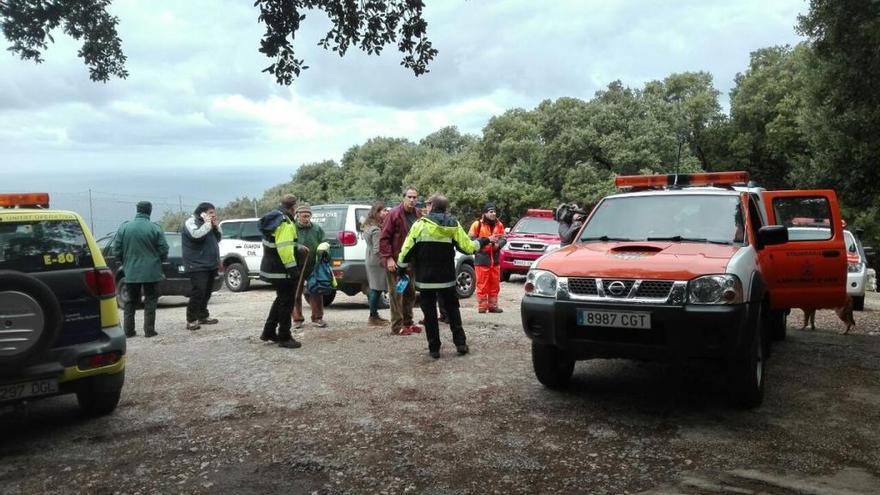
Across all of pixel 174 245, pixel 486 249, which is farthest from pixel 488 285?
pixel 174 245

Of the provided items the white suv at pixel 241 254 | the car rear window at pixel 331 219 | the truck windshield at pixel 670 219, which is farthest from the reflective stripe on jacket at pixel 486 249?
the white suv at pixel 241 254

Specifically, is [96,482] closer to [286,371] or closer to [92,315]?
[92,315]

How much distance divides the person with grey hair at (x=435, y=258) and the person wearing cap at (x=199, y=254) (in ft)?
11.8

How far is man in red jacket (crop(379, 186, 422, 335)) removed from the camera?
333 inches

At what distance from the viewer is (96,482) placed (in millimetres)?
4062

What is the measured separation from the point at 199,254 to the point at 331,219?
8.90ft

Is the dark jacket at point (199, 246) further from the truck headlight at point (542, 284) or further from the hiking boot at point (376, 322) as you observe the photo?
the truck headlight at point (542, 284)

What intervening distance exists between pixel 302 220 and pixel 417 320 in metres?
2.46

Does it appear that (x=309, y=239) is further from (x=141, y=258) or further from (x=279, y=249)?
(x=141, y=258)

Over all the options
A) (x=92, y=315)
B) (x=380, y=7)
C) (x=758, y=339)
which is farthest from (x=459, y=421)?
(x=380, y=7)

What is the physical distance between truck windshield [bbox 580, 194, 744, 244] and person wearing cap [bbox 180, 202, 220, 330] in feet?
18.4

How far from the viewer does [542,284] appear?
5.39 m

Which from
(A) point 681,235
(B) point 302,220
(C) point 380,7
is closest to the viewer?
(A) point 681,235

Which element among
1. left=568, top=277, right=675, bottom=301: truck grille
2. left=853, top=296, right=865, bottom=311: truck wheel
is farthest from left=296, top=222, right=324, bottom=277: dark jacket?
left=853, top=296, right=865, bottom=311: truck wheel
